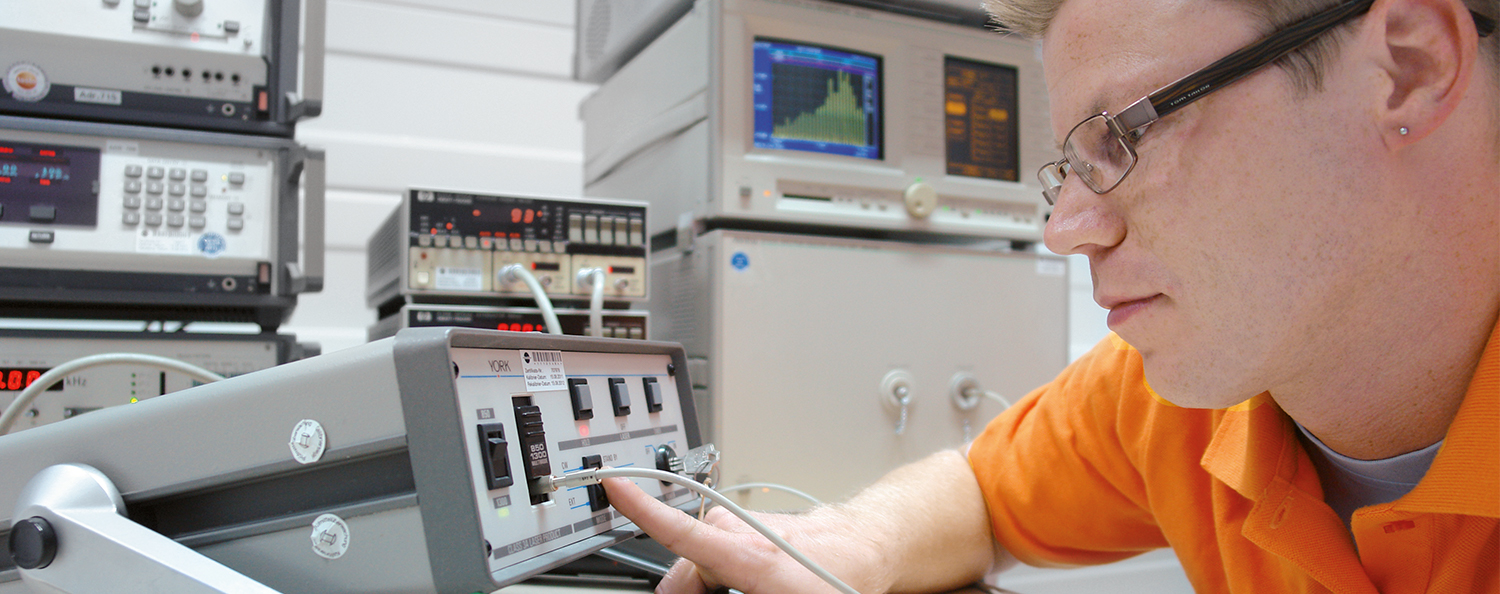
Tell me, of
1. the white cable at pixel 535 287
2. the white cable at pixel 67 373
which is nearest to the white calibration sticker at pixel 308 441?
the white cable at pixel 67 373

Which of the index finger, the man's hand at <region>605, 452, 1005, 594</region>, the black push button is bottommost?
the man's hand at <region>605, 452, 1005, 594</region>

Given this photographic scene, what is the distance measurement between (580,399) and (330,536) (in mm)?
207

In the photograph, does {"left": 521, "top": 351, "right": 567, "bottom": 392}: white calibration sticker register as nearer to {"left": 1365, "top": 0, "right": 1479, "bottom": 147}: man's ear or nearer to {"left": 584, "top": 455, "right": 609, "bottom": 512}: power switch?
{"left": 584, "top": 455, "right": 609, "bottom": 512}: power switch

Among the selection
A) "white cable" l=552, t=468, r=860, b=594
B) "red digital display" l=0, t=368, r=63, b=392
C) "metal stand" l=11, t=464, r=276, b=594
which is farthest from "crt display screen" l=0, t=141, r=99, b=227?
"white cable" l=552, t=468, r=860, b=594

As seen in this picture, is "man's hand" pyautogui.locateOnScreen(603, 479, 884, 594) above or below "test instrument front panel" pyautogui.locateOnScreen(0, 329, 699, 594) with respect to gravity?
below

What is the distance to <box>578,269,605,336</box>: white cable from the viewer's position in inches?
50.9

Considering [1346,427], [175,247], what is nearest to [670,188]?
[175,247]

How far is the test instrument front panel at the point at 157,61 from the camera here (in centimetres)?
117

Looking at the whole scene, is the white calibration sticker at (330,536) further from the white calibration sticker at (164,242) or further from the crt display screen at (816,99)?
the crt display screen at (816,99)

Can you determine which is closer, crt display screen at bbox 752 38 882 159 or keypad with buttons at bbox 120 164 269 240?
keypad with buttons at bbox 120 164 269 240

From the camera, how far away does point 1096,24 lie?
64 cm

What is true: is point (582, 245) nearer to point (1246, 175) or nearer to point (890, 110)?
point (890, 110)

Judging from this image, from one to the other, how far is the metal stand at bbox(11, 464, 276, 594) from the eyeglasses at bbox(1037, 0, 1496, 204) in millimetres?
637

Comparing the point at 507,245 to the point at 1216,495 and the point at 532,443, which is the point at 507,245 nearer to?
the point at 532,443
